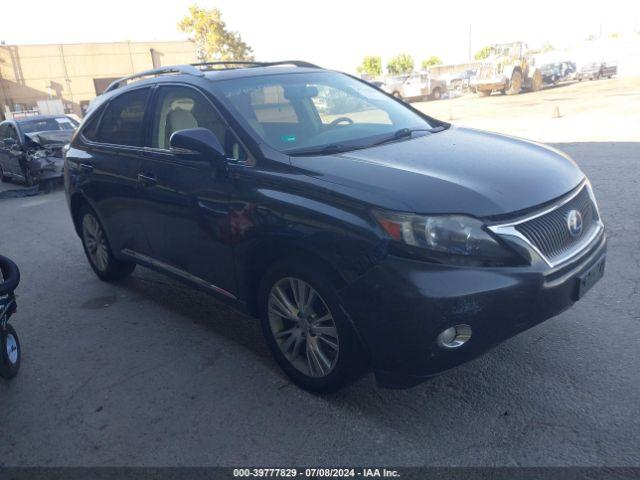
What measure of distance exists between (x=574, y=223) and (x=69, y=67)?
2166 inches

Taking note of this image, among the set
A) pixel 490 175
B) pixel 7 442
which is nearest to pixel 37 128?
pixel 7 442

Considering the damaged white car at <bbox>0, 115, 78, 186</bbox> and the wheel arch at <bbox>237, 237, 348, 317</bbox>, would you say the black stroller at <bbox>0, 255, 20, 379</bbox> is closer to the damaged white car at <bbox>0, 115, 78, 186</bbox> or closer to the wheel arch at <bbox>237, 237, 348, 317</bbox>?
the wheel arch at <bbox>237, 237, 348, 317</bbox>

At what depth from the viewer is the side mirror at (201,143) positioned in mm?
3418

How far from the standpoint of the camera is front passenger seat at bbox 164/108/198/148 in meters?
3.94

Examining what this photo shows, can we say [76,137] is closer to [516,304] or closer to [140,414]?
[140,414]

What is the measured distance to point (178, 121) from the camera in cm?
409

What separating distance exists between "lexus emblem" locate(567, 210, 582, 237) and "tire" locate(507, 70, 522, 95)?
101 ft

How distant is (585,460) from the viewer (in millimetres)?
2578

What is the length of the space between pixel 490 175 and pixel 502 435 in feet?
4.37

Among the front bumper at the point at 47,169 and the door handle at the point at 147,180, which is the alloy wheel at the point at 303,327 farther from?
the front bumper at the point at 47,169

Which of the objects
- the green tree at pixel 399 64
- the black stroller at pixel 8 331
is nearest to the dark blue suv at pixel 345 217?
the black stroller at pixel 8 331

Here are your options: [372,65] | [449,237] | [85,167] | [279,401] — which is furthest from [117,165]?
[372,65]

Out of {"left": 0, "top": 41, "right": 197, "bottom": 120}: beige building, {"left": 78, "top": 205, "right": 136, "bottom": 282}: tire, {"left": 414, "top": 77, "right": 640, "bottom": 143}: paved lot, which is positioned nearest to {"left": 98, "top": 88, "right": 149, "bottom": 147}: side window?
{"left": 78, "top": 205, "right": 136, "bottom": 282}: tire

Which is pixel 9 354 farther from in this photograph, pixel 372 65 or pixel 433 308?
pixel 372 65
